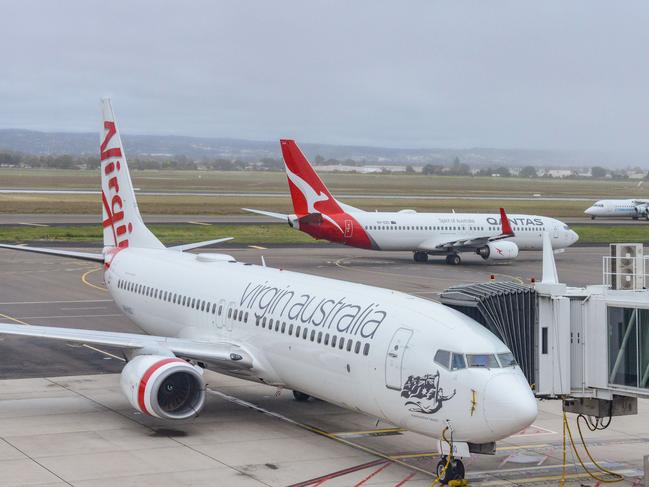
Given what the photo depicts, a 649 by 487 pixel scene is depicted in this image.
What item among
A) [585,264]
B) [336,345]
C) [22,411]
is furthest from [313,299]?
[585,264]

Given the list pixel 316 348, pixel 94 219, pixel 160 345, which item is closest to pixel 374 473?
pixel 316 348

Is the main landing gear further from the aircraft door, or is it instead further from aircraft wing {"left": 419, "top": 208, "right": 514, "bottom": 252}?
aircraft wing {"left": 419, "top": 208, "right": 514, "bottom": 252}

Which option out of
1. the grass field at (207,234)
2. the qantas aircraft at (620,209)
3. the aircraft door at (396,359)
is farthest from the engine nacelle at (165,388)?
the qantas aircraft at (620,209)

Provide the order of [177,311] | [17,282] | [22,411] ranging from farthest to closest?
[17,282], [177,311], [22,411]

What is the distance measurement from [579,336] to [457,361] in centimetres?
327

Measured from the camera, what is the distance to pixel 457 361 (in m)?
22.4

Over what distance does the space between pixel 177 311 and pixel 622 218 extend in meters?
110

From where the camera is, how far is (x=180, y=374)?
26922mm

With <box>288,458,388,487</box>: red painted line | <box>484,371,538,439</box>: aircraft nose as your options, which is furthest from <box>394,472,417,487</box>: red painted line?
<box>484,371,538,439</box>: aircraft nose

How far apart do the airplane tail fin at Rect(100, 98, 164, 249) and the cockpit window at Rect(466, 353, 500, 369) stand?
19136mm

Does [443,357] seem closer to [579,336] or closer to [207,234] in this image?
[579,336]

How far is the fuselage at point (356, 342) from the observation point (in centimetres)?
2200

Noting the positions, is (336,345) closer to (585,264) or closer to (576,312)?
(576,312)

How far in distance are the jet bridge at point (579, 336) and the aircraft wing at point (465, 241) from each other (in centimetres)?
5136
